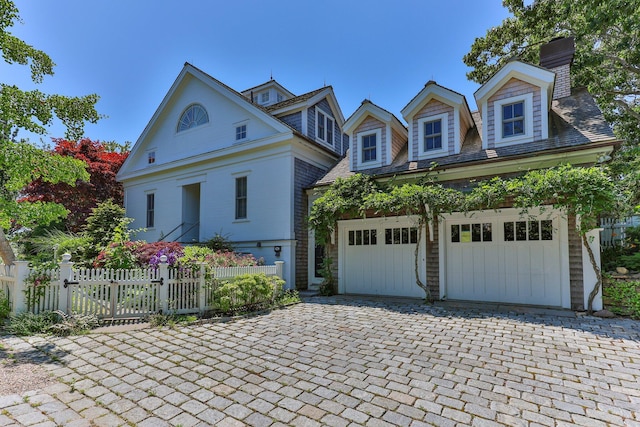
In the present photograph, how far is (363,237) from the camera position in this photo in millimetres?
10500

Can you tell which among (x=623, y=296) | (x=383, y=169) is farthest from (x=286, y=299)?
(x=623, y=296)

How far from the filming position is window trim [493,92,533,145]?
8758 mm

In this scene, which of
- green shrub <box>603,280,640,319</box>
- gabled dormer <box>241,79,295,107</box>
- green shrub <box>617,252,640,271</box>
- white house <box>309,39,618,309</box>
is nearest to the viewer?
green shrub <box>603,280,640,319</box>

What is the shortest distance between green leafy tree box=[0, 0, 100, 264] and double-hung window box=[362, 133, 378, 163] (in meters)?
7.85

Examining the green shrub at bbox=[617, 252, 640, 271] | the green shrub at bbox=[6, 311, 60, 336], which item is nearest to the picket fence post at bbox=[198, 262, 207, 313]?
the green shrub at bbox=[6, 311, 60, 336]

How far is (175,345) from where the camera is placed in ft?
16.9

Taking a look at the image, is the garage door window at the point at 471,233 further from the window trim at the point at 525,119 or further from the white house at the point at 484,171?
the window trim at the point at 525,119

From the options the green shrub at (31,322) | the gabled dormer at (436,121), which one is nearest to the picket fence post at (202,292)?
the green shrub at (31,322)

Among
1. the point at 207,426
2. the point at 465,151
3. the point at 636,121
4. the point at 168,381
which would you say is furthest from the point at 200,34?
the point at 636,121

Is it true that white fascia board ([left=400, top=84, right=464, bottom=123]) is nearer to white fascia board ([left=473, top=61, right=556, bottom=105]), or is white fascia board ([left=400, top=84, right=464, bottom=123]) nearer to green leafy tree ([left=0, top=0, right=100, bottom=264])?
white fascia board ([left=473, top=61, right=556, bottom=105])

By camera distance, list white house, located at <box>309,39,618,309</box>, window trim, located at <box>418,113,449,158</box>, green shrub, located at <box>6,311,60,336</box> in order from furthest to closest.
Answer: window trim, located at <box>418,113,449,158</box>
white house, located at <box>309,39,618,309</box>
green shrub, located at <box>6,311,60,336</box>

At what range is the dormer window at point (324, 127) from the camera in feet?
43.9

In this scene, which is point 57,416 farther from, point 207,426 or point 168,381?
point 207,426

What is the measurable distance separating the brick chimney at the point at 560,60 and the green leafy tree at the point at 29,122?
13.5 metres
